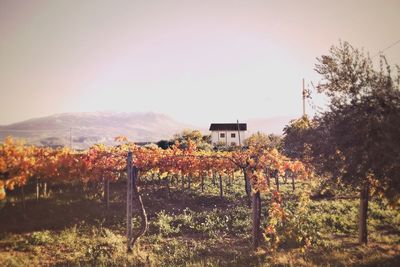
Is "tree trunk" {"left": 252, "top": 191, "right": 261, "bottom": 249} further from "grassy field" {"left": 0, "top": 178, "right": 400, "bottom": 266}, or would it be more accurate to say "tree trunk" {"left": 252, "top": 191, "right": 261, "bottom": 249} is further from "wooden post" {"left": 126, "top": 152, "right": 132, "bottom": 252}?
"wooden post" {"left": 126, "top": 152, "right": 132, "bottom": 252}

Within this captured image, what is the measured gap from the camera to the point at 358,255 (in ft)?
39.8

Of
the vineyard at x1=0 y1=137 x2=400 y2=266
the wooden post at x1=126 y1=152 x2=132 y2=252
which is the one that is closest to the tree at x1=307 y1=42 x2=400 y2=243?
the vineyard at x1=0 y1=137 x2=400 y2=266

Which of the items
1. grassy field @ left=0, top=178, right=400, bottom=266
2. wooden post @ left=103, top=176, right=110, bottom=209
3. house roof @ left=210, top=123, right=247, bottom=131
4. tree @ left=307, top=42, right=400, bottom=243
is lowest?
grassy field @ left=0, top=178, right=400, bottom=266

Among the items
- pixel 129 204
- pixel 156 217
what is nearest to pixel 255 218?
pixel 129 204

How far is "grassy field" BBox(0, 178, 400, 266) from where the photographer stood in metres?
11.5

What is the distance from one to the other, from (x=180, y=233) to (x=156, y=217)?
3.26 meters

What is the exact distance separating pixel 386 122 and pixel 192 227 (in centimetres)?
1063

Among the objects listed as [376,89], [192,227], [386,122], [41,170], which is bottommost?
[192,227]

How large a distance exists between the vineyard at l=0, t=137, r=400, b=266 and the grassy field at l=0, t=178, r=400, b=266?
1.9 inches

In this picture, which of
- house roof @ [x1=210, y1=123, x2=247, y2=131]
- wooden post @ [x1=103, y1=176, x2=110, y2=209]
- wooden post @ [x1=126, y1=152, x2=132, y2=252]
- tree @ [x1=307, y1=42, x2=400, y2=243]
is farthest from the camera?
house roof @ [x1=210, y1=123, x2=247, y2=131]

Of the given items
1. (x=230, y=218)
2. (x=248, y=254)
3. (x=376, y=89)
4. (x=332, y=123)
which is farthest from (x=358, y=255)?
(x=230, y=218)

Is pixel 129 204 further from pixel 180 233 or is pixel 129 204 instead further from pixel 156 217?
pixel 156 217

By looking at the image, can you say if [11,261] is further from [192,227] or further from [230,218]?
[230,218]

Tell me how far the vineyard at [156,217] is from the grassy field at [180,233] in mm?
48
